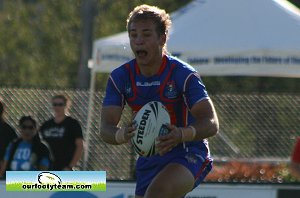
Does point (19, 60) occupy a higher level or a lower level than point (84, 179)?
lower

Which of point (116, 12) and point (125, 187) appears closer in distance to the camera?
point (125, 187)

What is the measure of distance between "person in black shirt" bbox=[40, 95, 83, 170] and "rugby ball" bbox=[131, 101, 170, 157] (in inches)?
231

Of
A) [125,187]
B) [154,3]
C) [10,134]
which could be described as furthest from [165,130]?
[154,3]

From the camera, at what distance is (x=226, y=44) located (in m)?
12.6

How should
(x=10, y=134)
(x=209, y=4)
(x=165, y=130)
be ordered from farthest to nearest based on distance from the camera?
(x=209, y=4), (x=10, y=134), (x=165, y=130)

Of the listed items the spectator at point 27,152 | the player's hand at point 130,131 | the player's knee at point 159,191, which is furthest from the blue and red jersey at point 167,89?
the spectator at point 27,152

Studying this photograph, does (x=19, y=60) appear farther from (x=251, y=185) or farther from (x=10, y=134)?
(x=251, y=185)

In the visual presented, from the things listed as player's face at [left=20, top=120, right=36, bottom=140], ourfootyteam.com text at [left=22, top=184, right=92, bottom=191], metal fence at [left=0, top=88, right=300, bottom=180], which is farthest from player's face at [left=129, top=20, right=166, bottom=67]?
metal fence at [left=0, top=88, right=300, bottom=180]

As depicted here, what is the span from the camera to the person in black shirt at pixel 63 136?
1248 centimetres

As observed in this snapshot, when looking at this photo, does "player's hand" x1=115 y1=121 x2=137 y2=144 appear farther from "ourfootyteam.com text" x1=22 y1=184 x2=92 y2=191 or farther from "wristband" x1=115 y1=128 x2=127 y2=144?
"ourfootyteam.com text" x1=22 y1=184 x2=92 y2=191

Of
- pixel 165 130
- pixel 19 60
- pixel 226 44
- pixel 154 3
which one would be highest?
pixel 165 130

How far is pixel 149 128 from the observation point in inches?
257

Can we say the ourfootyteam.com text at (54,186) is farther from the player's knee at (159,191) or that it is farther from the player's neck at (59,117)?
the player's knee at (159,191)

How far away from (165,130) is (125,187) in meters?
3.87
